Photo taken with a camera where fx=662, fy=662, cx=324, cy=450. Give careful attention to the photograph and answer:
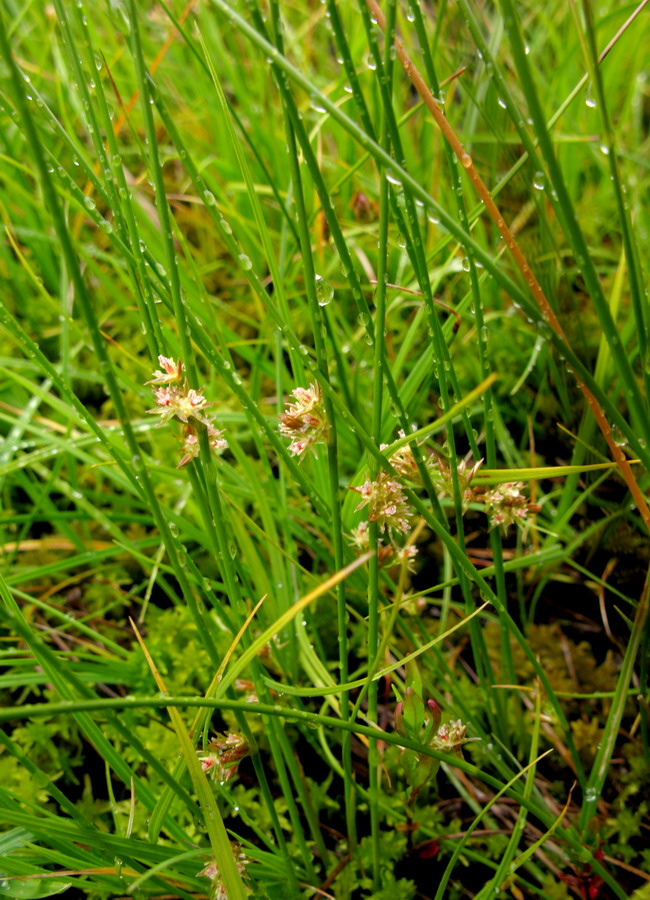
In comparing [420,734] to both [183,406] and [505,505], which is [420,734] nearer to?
[505,505]

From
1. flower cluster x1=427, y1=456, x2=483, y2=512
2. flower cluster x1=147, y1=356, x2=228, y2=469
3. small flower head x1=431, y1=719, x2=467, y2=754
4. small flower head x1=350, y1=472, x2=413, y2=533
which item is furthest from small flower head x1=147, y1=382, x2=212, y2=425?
small flower head x1=431, y1=719, x2=467, y2=754

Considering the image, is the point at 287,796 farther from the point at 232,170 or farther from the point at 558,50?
the point at 558,50

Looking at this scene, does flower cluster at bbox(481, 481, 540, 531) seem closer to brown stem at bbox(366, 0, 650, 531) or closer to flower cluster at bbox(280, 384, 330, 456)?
brown stem at bbox(366, 0, 650, 531)

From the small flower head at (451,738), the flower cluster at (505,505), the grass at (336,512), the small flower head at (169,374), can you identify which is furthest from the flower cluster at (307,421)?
the small flower head at (451,738)

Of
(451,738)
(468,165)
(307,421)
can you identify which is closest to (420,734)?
(451,738)

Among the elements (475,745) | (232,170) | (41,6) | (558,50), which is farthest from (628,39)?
(475,745)

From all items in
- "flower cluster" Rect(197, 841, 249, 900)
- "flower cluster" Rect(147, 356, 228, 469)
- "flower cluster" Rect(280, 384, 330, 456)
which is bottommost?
"flower cluster" Rect(197, 841, 249, 900)
